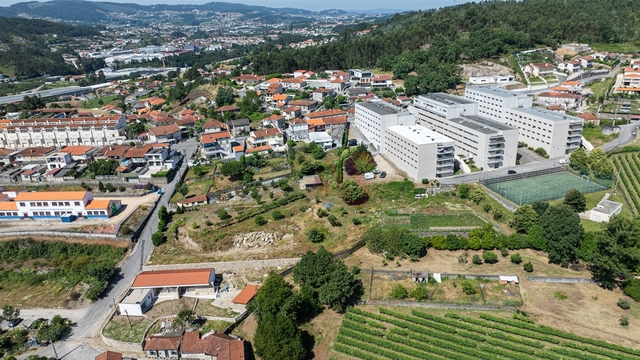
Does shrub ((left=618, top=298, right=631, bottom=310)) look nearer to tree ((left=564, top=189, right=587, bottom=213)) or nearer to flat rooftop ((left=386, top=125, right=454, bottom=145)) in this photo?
tree ((left=564, top=189, right=587, bottom=213))

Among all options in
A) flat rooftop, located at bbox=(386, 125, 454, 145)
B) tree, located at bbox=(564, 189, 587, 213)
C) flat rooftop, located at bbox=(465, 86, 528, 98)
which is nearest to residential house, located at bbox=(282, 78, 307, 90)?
flat rooftop, located at bbox=(465, 86, 528, 98)

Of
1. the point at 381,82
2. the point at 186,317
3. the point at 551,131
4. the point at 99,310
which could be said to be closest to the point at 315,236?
the point at 186,317

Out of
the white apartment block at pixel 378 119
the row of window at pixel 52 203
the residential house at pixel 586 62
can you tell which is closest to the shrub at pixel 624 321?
the white apartment block at pixel 378 119

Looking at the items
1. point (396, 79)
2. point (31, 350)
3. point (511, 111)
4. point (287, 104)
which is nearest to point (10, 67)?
point (287, 104)

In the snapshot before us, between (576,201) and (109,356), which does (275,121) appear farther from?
(109,356)

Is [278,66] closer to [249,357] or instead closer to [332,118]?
[332,118]

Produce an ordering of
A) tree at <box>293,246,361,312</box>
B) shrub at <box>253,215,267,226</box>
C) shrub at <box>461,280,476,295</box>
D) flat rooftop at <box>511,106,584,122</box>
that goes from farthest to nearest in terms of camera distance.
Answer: flat rooftop at <box>511,106,584,122</box> < shrub at <box>253,215,267,226</box> < shrub at <box>461,280,476,295</box> < tree at <box>293,246,361,312</box>
